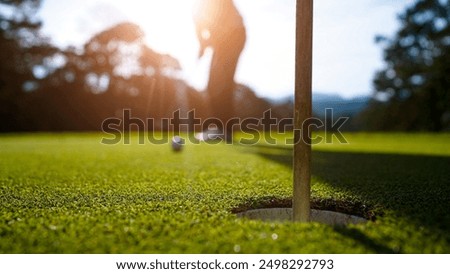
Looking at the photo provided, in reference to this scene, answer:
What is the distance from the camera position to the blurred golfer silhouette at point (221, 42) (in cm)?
1066

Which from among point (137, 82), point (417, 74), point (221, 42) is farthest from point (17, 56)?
point (417, 74)

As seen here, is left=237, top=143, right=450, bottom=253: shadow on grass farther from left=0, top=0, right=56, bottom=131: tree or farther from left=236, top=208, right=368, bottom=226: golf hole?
left=0, top=0, right=56, bottom=131: tree

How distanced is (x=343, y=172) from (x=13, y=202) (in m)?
3.09

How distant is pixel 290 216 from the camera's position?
8.56 feet

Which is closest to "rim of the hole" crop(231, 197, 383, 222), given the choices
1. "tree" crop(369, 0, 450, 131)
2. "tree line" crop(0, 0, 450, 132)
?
"tree line" crop(0, 0, 450, 132)

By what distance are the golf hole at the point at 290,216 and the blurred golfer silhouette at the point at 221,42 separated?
306 inches

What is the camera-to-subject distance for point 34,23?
26188mm

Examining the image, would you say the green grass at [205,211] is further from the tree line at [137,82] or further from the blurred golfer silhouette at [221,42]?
the tree line at [137,82]

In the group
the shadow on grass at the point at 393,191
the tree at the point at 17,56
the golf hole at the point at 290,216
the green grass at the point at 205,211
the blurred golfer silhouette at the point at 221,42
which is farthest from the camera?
the tree at the point at 17,56

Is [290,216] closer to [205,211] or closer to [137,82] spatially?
[205,211]

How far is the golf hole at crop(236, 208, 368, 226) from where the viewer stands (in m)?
2.47

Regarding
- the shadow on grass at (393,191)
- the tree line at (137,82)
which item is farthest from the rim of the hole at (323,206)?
the tree line at (137,82)

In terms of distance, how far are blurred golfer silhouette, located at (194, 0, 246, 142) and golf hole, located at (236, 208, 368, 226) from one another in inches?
306
